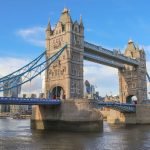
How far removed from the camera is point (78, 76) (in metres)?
63.8

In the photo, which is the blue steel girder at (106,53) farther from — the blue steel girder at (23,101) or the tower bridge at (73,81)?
the blue steel girder at (23,101)

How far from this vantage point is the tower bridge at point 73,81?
2029 inches

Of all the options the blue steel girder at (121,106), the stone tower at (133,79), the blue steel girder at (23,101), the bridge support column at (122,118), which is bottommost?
the bridge support column at (122,118)

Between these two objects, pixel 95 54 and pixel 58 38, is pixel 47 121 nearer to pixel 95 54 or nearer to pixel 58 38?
pixel 58 38

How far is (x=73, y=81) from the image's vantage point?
6228 centimetres

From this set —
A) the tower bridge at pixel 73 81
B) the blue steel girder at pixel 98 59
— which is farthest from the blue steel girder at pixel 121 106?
the blue steel girder at pixel 98 59

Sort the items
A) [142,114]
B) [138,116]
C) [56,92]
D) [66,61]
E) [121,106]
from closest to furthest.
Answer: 1. [66,61]
2. [56,92]
3. [121,106]
4. [138,116]
5. [142,114]

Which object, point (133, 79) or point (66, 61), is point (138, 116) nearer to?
point (133, 79)

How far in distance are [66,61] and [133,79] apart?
3094cm

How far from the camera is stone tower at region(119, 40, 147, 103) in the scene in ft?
280

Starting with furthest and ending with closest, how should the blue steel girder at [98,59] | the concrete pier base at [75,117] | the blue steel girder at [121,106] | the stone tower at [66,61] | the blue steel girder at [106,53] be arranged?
1. the blue steel girder at [98,59]
2. the blue steel girder at [106,53]
3. the blue steel girder at [121,106]
4. the stone tower at [66,61]
5. the concrete pier base at [75,117]

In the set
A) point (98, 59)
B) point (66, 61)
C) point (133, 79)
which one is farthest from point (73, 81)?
point (133, 79)

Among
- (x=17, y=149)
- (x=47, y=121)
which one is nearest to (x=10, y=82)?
(x=47, y=121)

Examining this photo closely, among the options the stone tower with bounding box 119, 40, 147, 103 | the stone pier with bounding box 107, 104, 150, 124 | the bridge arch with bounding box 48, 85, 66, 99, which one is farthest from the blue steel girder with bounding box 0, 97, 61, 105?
the stone tower with bounding box 119, 40, 147, 103
